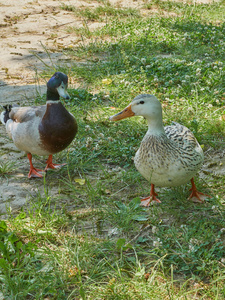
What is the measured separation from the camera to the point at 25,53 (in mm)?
6887

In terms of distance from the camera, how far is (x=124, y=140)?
4281 mm

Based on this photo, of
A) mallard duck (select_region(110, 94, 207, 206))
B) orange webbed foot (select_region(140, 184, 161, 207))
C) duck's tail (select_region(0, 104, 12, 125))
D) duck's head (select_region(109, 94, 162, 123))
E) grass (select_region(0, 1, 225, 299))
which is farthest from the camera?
duck's tail (select_region(0, 104, 12, 125))

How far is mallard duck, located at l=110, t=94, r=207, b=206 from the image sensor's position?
3.06 meters

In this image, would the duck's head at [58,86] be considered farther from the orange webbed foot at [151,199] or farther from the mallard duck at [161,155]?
the orange webbed foot at [151,199]

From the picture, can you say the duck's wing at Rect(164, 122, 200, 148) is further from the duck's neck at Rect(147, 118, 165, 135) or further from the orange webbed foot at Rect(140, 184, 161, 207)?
the orange webbed foot at Rect(140, 184, 161, 207)

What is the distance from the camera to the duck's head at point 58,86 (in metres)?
3.67

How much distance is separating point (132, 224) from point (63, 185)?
971 mm

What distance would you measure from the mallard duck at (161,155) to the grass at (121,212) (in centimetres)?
23

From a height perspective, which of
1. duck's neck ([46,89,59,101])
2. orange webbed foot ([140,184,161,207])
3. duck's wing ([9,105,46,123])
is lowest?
orange webbed foot ([140,184,161,207])

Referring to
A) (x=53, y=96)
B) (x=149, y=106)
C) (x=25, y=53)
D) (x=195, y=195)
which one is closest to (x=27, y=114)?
(x=53, y=96)

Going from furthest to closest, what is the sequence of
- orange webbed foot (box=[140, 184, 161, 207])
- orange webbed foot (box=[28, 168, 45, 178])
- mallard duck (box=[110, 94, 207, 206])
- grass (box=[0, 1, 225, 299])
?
1. orange webbed foot (box=[28, 168, 45, 178])
2. orange webbed foot (box=[140, 184, 161, 207])
3. mallard duck (box=[110, 94, 207, 206])
4. grass (box=[0, 1, 225, 299])

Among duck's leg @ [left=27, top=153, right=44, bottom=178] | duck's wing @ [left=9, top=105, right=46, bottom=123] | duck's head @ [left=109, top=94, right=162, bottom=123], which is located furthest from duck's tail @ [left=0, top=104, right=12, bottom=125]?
duck's head @ [left=109, top=94, right=162, bottom=123]

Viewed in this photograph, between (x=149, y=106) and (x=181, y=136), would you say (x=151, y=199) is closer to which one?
(x=181, y=136)

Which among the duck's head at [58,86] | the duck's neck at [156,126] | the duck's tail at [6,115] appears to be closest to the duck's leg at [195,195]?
the duck's neck at [156,126]
